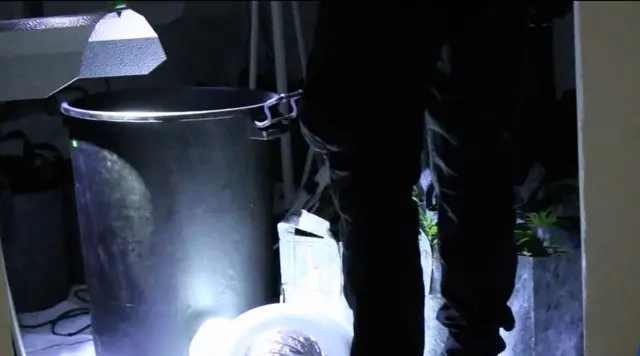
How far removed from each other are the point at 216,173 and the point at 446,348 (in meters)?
0.52

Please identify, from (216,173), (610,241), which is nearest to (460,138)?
(610,241)

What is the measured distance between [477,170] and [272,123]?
44cm

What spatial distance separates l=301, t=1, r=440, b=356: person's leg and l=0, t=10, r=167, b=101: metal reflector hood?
456 millimetres

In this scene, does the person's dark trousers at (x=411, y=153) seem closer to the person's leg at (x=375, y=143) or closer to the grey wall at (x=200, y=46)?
the person's leg at (x=375, y=143)

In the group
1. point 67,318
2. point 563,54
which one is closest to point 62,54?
point 67,318

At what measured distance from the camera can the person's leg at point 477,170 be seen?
107 centimetres

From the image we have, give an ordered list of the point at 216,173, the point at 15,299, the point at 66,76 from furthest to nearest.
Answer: the point at 15,299 < the point at 216,173 < the point at 66,76

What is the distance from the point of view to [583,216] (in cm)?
108

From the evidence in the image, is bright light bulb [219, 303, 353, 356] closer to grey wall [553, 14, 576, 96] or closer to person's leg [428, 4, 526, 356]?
person's leg [428, 4, 526, 356]

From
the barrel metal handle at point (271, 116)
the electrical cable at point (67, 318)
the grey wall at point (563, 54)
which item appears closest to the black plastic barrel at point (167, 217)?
the barrel metal handle at point (271, 116)

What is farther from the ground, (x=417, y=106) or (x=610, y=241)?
(x=417, y=106)

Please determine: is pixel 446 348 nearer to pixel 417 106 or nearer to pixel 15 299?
pixel 417 106

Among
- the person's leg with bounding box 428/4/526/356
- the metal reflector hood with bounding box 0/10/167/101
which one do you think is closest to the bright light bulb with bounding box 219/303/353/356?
the person's leg with bounding box 428/4/526/356

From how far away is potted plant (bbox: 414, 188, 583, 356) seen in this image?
1381mm
